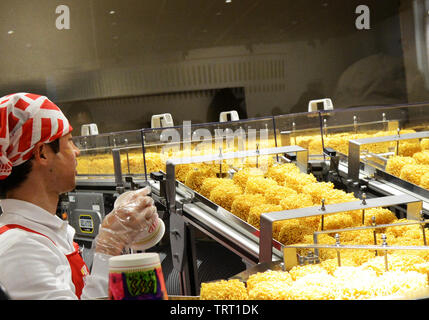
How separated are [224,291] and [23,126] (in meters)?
0.60

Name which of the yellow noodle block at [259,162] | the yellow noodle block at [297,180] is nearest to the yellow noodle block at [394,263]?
the yellow noodle block at [297,180]

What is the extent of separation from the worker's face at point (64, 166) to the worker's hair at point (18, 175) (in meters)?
0.02

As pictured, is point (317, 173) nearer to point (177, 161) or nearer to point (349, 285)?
point (177, 161)

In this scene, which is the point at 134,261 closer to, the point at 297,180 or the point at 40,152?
the point at 40,152

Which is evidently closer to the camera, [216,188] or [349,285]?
[349,285]

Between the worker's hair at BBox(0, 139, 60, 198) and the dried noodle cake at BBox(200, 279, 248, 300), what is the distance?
0.48 m

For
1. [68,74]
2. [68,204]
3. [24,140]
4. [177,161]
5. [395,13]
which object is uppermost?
[395,13]

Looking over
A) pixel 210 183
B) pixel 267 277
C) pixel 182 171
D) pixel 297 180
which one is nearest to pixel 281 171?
pixel 297 180

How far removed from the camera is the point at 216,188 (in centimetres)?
276

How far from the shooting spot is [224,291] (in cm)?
125

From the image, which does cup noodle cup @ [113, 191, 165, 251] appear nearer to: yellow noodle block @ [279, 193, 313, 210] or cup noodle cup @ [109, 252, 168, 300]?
cup noodle cup @ [109, 252, 168, 300]

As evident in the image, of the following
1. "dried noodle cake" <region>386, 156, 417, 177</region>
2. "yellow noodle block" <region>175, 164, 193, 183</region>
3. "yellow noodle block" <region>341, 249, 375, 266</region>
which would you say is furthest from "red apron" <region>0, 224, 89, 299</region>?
"dried noodle cake" <region>386, 156, 417, 177</region>

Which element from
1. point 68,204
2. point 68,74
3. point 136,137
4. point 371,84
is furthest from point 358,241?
point 371,84

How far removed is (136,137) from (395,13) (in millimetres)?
4965
